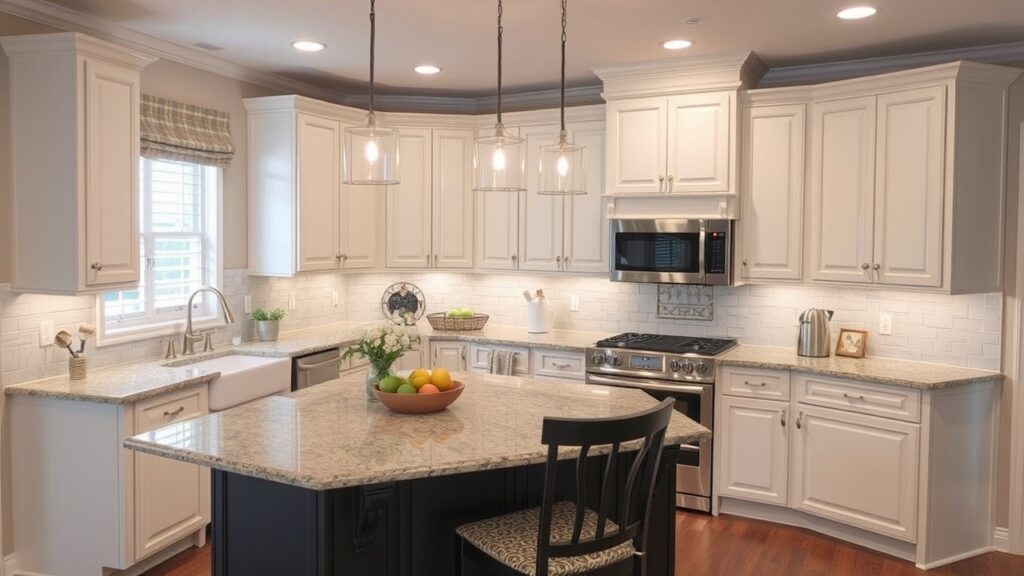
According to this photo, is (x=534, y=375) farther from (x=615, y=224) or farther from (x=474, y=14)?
(x=474, y=14)

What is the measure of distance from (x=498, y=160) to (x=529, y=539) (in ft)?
4.16

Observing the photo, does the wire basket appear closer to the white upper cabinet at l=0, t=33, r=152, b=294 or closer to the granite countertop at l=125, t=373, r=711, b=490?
the granite countertop at l=125, t=373, r=711, b=490

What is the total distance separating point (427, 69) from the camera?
4.93 m

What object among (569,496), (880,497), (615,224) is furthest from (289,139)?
(880,497)

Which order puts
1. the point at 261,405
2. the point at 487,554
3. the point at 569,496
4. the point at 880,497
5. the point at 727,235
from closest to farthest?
the point at 487,554 < the point at 569,496 < the point at 261,405 < the point at 880,497 < the point at 727,235

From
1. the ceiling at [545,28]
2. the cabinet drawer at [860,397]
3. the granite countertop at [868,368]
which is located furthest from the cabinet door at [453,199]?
the cabinet drawer at [860,397]

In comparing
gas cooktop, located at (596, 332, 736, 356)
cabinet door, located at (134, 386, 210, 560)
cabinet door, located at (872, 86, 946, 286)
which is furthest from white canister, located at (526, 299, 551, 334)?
cabinet door, located at (134, 386, 210, 560)

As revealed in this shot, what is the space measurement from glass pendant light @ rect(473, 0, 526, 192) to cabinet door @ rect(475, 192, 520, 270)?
2633 millimetres

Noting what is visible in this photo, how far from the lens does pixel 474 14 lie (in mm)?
3746

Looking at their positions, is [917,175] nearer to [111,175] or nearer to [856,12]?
[856,12]

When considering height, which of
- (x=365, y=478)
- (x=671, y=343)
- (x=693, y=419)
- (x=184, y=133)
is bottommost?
(x=693, y=419)

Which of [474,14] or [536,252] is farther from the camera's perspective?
[536,252]

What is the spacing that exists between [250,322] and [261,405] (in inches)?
82.9

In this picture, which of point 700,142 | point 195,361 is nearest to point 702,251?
point 700,142
